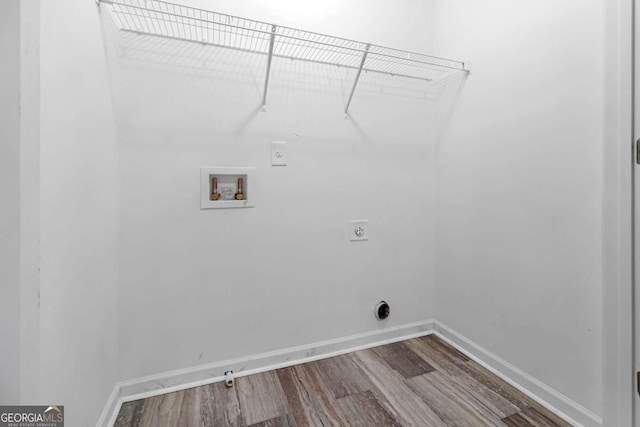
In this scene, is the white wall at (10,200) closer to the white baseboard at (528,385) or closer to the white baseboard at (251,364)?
the white baseboard at (251,364)

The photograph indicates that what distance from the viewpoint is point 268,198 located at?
1.50 meters

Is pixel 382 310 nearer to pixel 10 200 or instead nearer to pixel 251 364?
pixel 251 364

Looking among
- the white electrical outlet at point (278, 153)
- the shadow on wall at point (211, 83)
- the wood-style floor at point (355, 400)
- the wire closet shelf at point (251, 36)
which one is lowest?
the wood-style floor at point (355, 400)

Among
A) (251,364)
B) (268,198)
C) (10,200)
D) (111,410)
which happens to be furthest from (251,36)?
(111,410)

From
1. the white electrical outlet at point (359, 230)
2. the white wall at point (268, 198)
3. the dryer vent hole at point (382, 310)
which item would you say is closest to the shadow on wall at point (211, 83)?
the white wall at point (268, 198)

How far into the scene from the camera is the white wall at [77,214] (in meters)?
0.73

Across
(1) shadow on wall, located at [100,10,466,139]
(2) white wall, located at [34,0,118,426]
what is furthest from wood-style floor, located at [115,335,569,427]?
(1) shadow on wall, located at [100,10,466,139]

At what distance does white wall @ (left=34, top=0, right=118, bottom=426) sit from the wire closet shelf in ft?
0.79

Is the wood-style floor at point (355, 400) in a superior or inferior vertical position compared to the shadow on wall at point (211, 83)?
inferior

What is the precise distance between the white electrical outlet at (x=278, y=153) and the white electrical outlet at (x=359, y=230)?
1.74 feet

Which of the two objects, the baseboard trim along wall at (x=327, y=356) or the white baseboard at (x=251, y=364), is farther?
the white baseboard at (x=251, y=364)

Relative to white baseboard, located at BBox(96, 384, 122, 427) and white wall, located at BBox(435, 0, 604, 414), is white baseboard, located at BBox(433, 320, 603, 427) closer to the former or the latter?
white wall, located at BBox(435, 0, 604, 414)

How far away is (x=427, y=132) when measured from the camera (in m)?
1.85

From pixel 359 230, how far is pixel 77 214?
1.27 m
